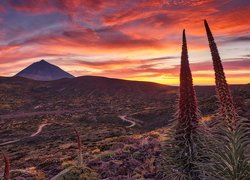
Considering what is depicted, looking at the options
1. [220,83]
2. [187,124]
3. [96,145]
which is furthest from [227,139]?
[96,145]

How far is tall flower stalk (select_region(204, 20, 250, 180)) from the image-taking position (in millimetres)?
3807

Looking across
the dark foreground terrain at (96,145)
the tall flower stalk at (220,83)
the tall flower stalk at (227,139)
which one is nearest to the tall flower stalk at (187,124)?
the dark foreground terrain at (96,145)

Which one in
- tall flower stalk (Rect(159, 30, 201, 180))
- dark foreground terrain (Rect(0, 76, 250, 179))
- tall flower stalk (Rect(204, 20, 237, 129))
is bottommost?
dark foreground terrain (Rect(0, 76, 250, 179))

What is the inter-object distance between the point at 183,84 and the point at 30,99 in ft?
608

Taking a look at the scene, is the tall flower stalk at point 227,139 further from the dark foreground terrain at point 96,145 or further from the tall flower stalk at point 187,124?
the dark foreground terrain at point 96,145

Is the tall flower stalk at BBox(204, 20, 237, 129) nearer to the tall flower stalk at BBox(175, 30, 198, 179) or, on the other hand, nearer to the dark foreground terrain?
the tall flower stalk at BBox(175, 30, 198, 179)

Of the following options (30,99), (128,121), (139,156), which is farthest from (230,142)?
(30,99)

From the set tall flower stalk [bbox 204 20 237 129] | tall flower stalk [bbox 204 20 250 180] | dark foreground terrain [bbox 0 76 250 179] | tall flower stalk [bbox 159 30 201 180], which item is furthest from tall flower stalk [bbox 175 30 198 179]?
tall flower stalk [bbox 204 20 237 129]

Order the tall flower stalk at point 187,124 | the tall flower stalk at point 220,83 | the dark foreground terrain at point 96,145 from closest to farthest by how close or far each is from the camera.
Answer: the tall flower stalk at point 220,83 → the tall flower stalk at point 187,124 → the dark foreground terrain at point 96,145

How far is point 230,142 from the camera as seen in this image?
420 centimetres

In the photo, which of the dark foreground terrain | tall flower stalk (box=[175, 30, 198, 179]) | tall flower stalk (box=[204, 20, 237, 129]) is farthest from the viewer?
the dark foreground terrain

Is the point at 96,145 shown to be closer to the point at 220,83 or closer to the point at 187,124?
the point at 187,124

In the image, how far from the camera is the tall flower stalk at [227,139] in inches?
150

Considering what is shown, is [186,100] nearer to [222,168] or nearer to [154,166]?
[222,168]
